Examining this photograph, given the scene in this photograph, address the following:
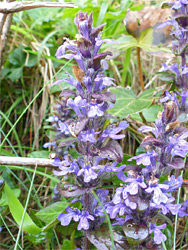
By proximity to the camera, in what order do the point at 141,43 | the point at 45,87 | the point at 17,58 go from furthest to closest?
the point at 17,58
the point at 45,87
the point at 141,43

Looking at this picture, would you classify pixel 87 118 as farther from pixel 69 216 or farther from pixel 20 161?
pixel 20 161

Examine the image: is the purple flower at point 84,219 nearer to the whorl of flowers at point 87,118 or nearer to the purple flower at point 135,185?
the whorl of flowers at point 87,118

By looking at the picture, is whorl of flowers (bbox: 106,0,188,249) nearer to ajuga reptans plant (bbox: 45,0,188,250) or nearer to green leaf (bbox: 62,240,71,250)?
ajuga reptans plant (bbox: 45,0,188,250)

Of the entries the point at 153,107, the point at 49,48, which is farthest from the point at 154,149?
the point at 49,48

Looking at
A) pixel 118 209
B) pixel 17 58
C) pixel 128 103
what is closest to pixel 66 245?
pixel 118 209

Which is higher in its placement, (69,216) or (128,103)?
(128,103)

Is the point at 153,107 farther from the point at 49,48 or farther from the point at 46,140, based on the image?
the point at 49,48
